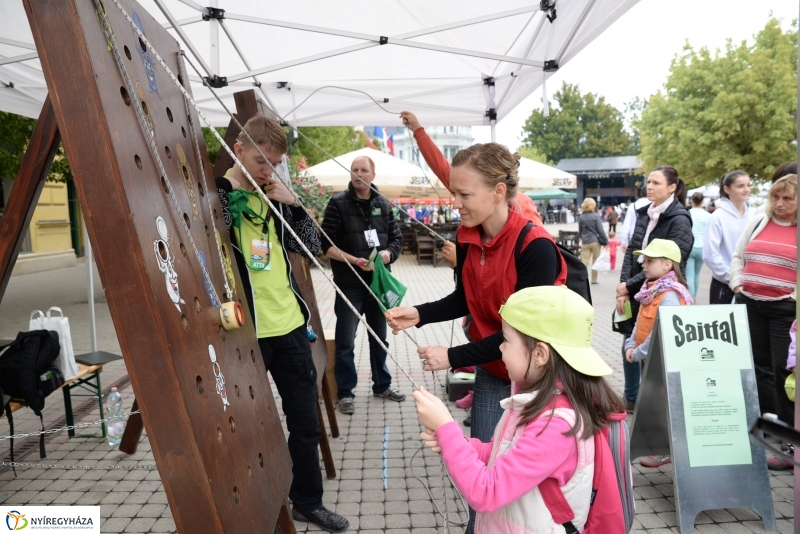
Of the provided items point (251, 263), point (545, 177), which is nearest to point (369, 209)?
point (251, 263)

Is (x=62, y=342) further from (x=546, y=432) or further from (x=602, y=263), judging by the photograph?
(x=602, y=263)

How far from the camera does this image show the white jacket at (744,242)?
3.72 metres

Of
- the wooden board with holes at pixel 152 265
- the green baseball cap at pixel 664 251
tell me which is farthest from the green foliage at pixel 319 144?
the wooden board with holes at pixel 152 265

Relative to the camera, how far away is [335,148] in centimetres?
1989

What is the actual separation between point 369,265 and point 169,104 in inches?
113

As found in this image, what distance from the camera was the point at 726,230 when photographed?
5.44 m

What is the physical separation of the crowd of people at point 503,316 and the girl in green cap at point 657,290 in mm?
11

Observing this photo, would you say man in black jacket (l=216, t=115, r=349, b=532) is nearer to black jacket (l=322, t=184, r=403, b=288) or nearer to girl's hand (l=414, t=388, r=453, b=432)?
girl's hand (l=414, t=388, r=453, b=432)

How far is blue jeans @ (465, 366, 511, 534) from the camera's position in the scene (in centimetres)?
225

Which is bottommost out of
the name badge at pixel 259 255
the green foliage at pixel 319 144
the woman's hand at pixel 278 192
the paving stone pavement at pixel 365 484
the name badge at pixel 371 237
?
the paving stone pavement at pixel 365 484

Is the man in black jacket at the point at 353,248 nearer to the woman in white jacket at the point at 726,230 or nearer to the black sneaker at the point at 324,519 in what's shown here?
the black sneaker at the point at 324,519

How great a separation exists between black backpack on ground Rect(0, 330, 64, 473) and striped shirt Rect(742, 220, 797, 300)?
14.5ft

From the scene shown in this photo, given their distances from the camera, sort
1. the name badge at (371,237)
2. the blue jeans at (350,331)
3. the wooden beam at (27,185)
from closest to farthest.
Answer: the wooden beam at (27,185) < the blue jeans at (350,331) < the name badge at (371,237)

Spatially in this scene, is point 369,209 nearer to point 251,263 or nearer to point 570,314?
point 251,263
